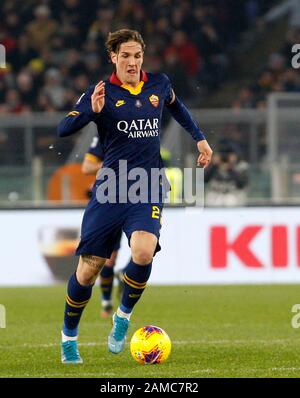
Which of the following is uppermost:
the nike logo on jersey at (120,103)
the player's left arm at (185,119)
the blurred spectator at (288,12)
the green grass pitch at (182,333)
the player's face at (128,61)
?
the blurred spectator at (288,12)

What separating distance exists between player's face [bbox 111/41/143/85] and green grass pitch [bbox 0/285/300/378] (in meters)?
1.97

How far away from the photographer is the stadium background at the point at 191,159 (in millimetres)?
12320

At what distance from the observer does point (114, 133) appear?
25.3 ft

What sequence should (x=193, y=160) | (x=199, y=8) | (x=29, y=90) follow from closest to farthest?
(x=193, y=160), (x=29, y=90), (x=199, y=8)

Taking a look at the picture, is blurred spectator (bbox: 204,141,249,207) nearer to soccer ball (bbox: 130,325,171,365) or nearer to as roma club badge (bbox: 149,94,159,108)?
as roma club badge (bbox: 149,94,159,108)

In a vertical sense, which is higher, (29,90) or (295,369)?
(29,90)

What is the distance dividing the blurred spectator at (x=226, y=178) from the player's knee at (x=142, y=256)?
8.05 meters

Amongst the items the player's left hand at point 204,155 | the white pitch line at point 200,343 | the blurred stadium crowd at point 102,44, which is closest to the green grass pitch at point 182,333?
the white pitch line at point 200,343

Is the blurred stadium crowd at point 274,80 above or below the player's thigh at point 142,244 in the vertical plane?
above

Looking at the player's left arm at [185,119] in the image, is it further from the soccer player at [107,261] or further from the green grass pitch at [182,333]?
the soccer player at [107,261]

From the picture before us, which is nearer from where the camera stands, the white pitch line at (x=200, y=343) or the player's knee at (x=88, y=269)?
the player's knee at (x=88, y=269)

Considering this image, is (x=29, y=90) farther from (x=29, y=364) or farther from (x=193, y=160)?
(x=29, y=364)

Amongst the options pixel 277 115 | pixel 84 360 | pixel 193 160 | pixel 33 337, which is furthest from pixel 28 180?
pixel 84 360

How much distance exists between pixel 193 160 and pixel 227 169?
0.52 meters
